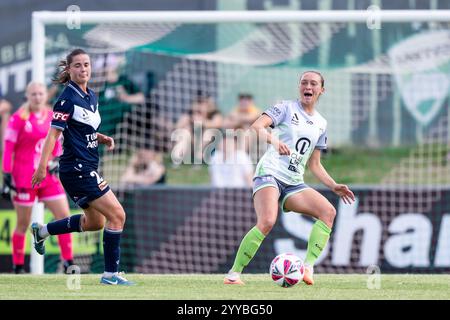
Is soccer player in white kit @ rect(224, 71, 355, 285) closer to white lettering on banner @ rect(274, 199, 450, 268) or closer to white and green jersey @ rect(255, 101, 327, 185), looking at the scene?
white and green jersey @ rect(255, 101, 327, 185)

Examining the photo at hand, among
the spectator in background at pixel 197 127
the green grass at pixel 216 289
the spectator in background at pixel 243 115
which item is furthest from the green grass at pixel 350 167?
the green grass at pixel 216 289

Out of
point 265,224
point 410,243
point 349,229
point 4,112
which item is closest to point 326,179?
point 265,224

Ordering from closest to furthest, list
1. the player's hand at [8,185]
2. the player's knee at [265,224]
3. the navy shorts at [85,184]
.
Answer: the navy shorts at [85,184]
the player's knee at [265,224]
the player's hand at [8,185]

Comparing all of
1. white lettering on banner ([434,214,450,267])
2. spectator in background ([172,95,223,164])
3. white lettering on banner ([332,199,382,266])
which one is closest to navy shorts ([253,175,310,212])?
white lettering on banner ([332,199,382,266])

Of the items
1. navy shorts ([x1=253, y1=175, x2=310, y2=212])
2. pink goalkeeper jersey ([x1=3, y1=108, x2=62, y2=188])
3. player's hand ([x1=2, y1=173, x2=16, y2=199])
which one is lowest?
player's hand ([x1=2, y1=173, x2=16, y2=199])

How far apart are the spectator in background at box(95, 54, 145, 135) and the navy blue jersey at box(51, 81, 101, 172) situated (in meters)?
6.22

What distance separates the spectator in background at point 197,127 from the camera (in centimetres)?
1823

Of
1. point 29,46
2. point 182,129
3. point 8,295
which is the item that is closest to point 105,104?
point 182,129

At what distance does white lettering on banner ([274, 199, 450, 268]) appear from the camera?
16203 millimetres

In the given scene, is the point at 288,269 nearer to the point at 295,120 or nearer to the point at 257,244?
the point at 257,244

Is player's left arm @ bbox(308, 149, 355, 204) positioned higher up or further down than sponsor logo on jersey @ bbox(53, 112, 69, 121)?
further down

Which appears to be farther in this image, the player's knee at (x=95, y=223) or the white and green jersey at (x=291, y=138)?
the white and green jersey at (x=291, y=138)

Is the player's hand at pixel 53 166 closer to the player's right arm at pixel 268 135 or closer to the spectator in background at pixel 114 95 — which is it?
the spectator in background at pixel 114 95

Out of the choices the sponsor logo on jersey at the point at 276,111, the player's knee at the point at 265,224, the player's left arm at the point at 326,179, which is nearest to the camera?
the player's knee at the point at 265,224
